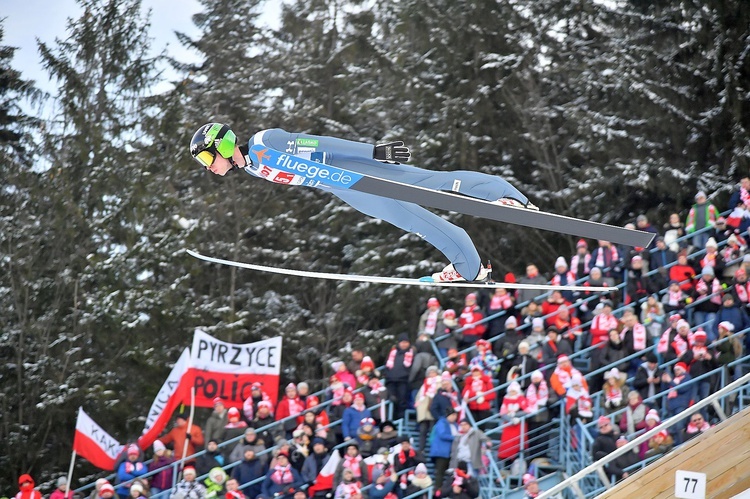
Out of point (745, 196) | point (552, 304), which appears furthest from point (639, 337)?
point (745, 196)

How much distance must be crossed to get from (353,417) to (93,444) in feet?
9.56

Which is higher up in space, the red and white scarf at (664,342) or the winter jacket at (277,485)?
the red and white scarf at (664,342)

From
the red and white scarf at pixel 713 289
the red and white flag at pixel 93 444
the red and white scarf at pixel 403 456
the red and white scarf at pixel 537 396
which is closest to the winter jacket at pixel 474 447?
the red and white scarf at pixel 403 456

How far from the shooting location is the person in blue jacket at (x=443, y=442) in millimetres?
8906

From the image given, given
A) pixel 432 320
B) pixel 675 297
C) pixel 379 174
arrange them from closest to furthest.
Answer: pixel 379 174
pixel 675 297
pixel 432 320

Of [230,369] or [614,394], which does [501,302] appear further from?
[230,369]

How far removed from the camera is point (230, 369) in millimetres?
10750

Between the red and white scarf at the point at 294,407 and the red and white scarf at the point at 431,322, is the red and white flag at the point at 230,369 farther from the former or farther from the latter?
the red and white scarf at the point at 431,322

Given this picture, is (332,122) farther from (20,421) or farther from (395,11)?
(20,421)

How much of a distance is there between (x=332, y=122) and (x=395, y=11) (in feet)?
Result: 6.93

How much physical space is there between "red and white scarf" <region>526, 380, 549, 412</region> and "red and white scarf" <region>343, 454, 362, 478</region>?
1.57 meters

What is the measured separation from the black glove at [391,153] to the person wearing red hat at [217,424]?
492 centimetres

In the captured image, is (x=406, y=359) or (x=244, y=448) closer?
(x=244, y=448)

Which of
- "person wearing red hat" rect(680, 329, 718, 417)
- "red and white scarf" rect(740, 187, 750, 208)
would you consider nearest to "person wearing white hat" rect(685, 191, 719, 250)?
"red and white scarf" rect(740, 187, 750, 208)
